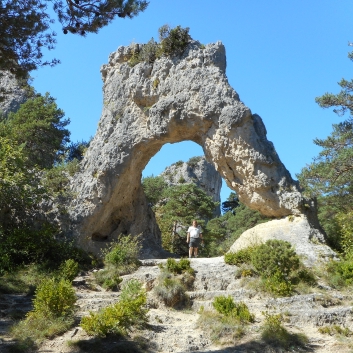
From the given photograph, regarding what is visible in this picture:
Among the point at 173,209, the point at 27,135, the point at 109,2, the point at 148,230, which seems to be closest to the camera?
the point at 109,2

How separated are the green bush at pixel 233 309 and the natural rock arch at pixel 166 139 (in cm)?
705

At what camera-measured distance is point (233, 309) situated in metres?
10.4

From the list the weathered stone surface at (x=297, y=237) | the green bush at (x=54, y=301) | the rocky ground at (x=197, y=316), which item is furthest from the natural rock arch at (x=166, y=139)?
the green bush at (x=54, y=301)

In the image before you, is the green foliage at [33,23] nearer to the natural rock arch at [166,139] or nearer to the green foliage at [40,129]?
the natural rock arch at [166,139]

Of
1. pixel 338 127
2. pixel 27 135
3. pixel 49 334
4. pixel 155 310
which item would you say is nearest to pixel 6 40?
pixel 49 334

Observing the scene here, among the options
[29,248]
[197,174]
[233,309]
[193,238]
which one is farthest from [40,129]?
[197,174]

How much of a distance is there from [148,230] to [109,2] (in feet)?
44.9

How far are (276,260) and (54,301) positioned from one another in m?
6.51

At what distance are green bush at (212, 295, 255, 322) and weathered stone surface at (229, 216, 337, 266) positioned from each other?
4072 millimetres

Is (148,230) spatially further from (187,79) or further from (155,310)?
(155,310)

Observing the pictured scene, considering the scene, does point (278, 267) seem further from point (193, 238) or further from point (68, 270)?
point (68, 270)

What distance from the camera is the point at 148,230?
21625 mm

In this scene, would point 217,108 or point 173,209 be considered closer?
point 217,108

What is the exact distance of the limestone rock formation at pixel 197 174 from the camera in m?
47.5
